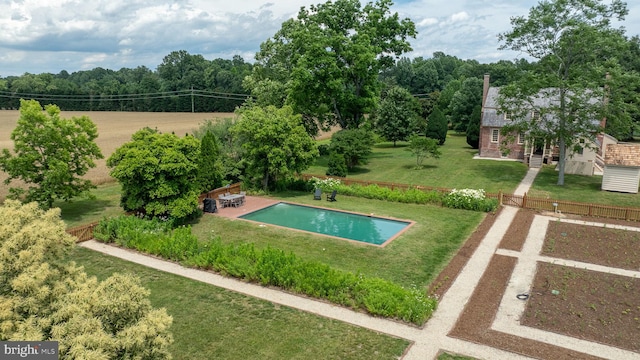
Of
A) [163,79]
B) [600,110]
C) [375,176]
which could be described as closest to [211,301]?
[375,176]

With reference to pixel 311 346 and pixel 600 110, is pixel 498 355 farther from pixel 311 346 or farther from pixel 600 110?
pixel 600 110

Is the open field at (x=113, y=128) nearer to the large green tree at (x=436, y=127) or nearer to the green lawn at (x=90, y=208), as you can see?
the green lawn at (x=90, y=208)

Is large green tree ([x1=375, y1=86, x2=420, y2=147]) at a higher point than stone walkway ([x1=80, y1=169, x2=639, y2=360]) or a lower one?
higher

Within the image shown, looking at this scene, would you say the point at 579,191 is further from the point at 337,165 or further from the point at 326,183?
the point at 326,183

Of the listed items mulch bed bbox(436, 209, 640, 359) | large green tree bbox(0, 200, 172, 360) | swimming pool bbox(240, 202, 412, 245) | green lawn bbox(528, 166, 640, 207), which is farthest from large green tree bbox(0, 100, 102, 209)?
green lawn bbox(528, 166, 640, 207)

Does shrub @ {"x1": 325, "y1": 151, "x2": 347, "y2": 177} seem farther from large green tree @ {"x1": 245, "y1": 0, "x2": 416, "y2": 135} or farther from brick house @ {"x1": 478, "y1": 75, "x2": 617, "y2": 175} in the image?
brick house @ {"x1": 478, "y1": 75, "x2": 617, "y2": 175}

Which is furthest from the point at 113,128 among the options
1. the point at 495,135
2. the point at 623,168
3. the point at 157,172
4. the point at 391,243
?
the point at 623,168

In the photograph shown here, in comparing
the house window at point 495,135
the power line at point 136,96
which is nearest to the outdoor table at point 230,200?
the house window at point 495,135
